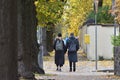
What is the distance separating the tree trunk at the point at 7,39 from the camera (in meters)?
5.88

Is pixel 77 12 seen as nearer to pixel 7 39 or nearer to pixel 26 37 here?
pixel 26 37

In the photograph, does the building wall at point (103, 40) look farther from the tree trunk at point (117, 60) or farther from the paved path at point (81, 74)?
the tree trunk at point (117, 60)

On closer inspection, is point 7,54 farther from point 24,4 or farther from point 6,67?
point 24,4

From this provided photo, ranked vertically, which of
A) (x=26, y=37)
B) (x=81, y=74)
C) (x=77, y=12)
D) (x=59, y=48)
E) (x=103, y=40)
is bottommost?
(x=81, y=74)

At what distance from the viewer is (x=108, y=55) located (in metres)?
34.2

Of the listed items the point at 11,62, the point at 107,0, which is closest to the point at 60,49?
the point at 11,62

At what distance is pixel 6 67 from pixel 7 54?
6.0 inches

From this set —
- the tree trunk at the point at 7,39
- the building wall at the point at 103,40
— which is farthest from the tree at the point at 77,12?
the tree trunk at the point at 7,39

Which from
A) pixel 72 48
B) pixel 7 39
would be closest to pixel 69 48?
pixel 72 48

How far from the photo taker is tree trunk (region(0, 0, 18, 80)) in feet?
19.3

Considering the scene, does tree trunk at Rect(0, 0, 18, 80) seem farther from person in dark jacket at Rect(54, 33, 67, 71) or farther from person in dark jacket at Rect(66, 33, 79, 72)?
person in dark jacket at Rect(54, 33, 67, 71)

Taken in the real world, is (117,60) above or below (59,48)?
below

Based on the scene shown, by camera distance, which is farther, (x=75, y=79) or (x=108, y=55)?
(x=108, y=55)

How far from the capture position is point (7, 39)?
590 centimetres
